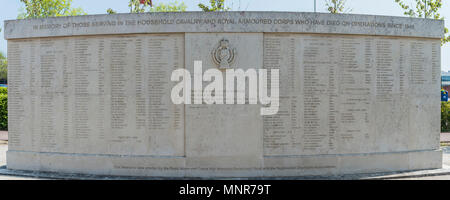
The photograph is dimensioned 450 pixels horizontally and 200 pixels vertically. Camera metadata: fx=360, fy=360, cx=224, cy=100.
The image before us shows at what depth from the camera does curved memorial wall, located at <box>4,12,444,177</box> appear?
864cm

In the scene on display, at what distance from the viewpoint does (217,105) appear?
28.3ft

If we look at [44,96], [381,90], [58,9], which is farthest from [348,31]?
[58,9]

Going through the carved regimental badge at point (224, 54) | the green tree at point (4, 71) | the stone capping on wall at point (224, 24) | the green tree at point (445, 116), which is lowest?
the green tree at point (445, 116)

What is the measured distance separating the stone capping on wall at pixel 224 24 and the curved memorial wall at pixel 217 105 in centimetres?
3

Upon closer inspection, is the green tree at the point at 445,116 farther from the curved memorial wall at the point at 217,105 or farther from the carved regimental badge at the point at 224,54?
the carved regimental badge at the point at 224,54

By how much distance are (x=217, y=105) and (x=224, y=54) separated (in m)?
1.23

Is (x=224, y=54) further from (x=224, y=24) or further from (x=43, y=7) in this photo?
(x=43, y=7)

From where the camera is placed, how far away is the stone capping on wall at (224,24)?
28.2 feet

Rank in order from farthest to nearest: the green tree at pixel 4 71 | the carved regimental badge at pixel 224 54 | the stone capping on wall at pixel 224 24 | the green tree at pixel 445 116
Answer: the green tree at pixel 4 71 → the green tree at pixel 445 116 → the stone capping on wall at pixel 224 24 → the carved regimental badge at pixel 224 54

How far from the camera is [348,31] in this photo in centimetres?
892

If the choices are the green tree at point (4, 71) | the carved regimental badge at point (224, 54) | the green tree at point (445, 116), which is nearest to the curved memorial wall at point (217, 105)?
the carved regimental badge at point (224, 54)

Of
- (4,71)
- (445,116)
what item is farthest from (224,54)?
(4,71)

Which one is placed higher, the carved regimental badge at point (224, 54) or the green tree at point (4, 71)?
the green tree at point (4, 71)

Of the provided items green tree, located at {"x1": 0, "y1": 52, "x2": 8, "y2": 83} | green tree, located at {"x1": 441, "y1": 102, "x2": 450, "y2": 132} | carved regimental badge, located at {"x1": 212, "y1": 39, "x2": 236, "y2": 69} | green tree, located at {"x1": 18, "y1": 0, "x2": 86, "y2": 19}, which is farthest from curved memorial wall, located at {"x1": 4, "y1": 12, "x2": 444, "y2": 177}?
green tree, located at {"x1": 0, "y1": 52, "x2": 8, "y2": 83}
